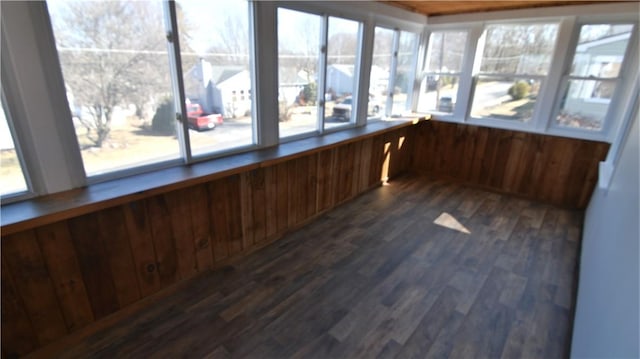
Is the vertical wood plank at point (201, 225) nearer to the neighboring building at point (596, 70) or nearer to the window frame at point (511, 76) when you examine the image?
the window frame at point (511, 76)

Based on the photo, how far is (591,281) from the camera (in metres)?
1.88

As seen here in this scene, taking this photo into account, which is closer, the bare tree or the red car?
the bare tree

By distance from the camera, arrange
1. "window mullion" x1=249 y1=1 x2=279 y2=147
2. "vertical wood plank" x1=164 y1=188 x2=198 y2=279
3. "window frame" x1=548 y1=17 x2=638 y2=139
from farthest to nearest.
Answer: "window frame" x1=548 y1=17 x2=638 y2=139
"window mullion" x1=249 y1=1 x2=279 y2=147
"vertical wood plank" x1=164 y1=188 x2=198 y2=279

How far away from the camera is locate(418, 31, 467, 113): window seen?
439 centimetres

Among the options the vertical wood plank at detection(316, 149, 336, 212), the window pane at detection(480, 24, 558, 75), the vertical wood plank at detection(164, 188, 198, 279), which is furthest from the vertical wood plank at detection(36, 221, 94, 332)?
the window pane at detection(480, 24, 558, 75)

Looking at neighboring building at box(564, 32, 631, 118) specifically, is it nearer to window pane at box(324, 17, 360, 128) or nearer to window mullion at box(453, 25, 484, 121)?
window mullion at box(453, 25, 484, 121)

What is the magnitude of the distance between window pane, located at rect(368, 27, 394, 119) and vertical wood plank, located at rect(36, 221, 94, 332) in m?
3.28

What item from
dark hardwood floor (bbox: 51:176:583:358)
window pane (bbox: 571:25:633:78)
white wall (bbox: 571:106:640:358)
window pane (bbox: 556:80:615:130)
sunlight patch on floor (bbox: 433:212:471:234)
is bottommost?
dark hardwood floor (bbox: 51:176:583:358)

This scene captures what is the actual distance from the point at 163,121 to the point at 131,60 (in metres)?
0.40

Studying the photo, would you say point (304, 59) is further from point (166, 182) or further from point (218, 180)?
point (166, 182)

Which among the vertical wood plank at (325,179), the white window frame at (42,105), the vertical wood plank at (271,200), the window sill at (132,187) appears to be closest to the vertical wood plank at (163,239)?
the window sill at (132,187)

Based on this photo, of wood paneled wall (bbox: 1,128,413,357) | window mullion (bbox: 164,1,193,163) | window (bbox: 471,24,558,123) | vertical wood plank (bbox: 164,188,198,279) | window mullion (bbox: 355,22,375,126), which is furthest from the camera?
window (bbox: 471,24,558,123)

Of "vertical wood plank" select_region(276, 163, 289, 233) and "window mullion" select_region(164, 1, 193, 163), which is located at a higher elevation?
"window mullion" select_region(164, 1, 193, 163)

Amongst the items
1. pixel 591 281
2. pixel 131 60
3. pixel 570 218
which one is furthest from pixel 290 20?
pixel 570 218
